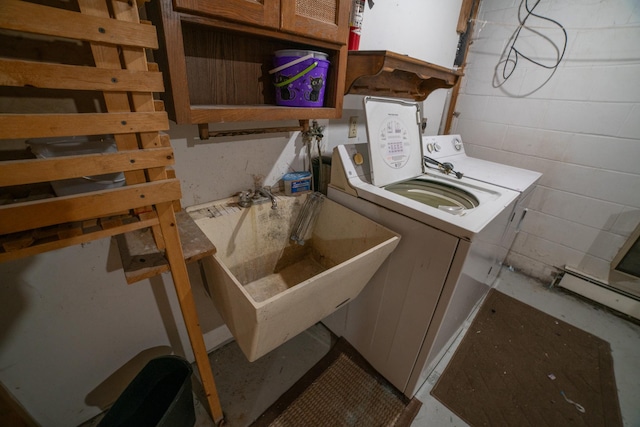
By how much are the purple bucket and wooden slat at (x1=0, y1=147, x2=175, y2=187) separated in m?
0.58

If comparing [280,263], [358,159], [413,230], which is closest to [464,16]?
[358,159]

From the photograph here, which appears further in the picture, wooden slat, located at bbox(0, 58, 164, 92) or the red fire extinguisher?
the red fire extinguisher

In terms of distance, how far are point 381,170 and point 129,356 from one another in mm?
1414

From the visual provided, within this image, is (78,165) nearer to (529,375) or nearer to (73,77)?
(73,77)

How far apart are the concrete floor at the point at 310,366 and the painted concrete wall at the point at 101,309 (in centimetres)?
22

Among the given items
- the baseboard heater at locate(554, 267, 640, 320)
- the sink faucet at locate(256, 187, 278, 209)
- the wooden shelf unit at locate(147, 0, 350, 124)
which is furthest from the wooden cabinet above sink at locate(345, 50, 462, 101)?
the baseboard heater at locate(554, 267, 640, 320)

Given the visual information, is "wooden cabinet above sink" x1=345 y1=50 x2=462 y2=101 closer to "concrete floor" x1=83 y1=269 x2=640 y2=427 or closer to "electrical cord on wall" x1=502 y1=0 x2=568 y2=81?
"electrical cord on wall" x1=502 y1=0 x2=568 y2=81

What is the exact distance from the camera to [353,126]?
5.04 ft

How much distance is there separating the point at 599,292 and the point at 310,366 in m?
2.16

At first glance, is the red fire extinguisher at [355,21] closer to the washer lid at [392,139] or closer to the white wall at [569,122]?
the washer lid at [392,139]

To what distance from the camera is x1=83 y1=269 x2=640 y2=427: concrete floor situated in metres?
1.17

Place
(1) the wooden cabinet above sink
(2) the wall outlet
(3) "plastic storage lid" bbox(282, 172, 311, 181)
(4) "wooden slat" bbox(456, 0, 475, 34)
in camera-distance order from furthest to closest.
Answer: (4) "wooden slat" bbox(456, 0, 475, 34)
(2) the wall outlet
(3) "plastic storage lid" bbox(282, 172, 311, 181)
(1) the wooden cabinet above sink

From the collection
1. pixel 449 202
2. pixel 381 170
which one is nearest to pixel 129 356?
pixel 381 170

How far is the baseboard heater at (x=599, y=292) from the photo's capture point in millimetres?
1727
